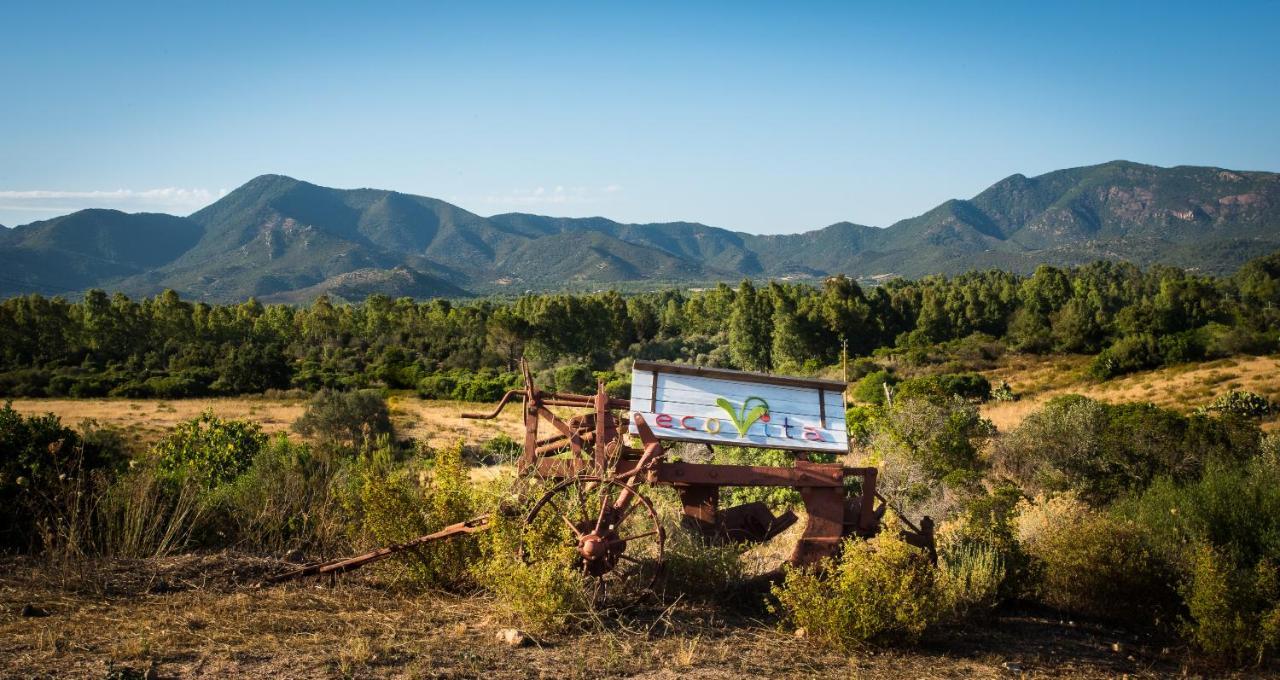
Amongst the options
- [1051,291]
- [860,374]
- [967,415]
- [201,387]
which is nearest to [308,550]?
[967,415]

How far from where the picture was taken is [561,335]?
69.3 m

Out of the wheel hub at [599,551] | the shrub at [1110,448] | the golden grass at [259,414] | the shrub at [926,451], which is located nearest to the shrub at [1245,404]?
the shrub at [1110,448]

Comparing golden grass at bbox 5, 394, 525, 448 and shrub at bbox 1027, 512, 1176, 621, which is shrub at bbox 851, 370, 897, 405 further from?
shrub at bbox 1027, 512, 1176, 621

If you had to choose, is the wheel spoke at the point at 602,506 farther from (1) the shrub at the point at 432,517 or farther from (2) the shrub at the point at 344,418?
(2) the shrub at the point at 344,418

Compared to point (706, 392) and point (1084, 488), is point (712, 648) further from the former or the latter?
point (1084, 488)

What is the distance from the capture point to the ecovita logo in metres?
6.88

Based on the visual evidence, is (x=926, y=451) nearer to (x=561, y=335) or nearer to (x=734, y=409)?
(x=734, y=409)

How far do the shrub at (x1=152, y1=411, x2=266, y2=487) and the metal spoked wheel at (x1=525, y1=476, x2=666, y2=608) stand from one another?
8194 millimetres

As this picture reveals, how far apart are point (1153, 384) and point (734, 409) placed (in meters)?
39.7

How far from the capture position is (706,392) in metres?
6.94

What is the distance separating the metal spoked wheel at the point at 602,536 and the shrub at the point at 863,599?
1117mm

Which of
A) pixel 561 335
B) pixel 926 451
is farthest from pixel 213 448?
pixel 561 335

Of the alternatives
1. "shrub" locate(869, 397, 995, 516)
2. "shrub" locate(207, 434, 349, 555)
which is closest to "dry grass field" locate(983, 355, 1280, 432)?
"shrub" locate(869, 397, 995, 516)

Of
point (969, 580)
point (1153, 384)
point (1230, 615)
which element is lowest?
point (1153, 384)
